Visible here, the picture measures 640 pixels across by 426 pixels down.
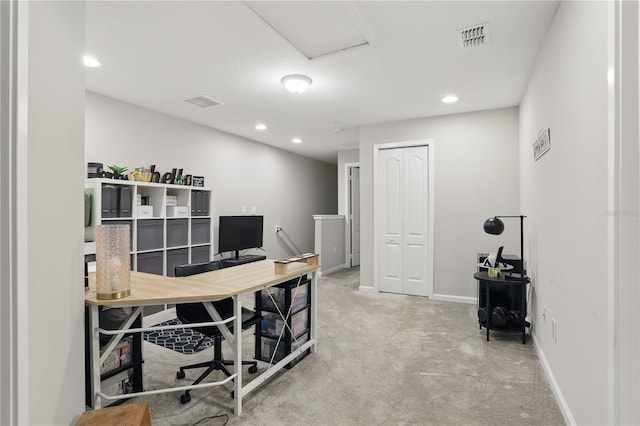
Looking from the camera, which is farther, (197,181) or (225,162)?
(225,162)

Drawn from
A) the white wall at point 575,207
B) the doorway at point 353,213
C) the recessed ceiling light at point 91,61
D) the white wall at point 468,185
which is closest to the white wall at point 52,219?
the recessed ceiling light at point 91,61

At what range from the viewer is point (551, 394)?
229 centimetres

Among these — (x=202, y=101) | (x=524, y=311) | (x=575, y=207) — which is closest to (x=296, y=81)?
(x=202, y=101)

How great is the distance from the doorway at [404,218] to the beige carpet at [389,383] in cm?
123

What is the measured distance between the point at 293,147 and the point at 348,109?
2737 millimetres

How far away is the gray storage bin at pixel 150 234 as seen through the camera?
3783 millimetres

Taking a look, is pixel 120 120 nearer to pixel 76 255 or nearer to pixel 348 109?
pixel 348 109

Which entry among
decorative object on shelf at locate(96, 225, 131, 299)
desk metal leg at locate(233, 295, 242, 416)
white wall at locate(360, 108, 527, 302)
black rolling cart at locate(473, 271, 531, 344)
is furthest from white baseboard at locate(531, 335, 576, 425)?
decorative object on shelf at locate(96, 225, 131, 299)

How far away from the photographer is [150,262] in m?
3.88

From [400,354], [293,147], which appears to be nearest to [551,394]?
[400,354]

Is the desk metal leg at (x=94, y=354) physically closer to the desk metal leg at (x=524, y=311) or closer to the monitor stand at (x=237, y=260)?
the monitor stand at (x=237, y=260)

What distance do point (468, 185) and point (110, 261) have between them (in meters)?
4.27

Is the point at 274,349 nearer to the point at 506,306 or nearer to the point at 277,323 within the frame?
the point at 277,323

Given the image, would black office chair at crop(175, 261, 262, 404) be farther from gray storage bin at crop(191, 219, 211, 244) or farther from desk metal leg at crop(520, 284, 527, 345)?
desk metal leg at crop(520, 284, 527, 345)
